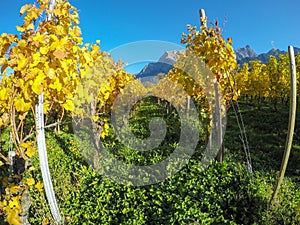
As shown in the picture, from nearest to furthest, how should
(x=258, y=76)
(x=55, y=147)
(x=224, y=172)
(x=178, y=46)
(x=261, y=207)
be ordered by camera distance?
(x=261, y=207), (x=224, y=172), (x=178, y=46), (x=55, y=147), (x=258, y=76)

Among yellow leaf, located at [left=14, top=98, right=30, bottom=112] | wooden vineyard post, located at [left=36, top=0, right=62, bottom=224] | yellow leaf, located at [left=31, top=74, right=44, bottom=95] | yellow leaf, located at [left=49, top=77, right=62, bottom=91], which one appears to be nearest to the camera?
yellow leaf, located at [left=31, top=74, right=44, bottom=95]

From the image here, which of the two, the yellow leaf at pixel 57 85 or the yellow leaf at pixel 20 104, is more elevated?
the yellow leaf at pixel 57 85

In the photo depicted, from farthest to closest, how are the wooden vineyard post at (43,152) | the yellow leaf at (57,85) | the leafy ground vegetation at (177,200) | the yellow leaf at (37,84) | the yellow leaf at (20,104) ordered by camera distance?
the leafy ground vegetation at (177,200), the wooden vineyard post at (43,152), the yellow leaf at (57,85), the yellow leaf at (20,104), the yellow leaf at (37,84)

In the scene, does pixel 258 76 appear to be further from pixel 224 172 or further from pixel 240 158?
pixel 224 172

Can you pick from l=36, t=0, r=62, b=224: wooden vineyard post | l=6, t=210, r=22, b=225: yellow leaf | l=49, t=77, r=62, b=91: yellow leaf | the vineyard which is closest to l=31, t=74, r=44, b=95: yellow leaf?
the vineyard

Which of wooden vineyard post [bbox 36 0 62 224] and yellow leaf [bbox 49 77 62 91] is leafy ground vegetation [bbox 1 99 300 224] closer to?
wooden vineyard post [bbox 36 0 62 224]

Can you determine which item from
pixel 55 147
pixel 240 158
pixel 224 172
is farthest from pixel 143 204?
pixel 55 147

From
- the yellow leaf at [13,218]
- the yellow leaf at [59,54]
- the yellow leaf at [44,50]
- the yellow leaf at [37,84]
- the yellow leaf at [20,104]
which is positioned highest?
the yellow leaf at [44,50]

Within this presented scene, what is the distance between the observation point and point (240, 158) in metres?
7.39

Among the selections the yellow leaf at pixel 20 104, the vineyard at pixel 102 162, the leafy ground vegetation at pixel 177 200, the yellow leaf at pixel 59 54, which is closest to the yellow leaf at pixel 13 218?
the vineyard at pixel 102 162

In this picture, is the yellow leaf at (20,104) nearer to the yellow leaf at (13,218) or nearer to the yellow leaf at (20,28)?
the yellow leaf at (20,28)

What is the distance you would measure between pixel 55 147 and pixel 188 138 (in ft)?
14.3

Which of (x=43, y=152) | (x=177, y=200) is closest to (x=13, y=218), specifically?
(x=43, y=152)

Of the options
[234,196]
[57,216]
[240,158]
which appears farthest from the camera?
[240,158]
